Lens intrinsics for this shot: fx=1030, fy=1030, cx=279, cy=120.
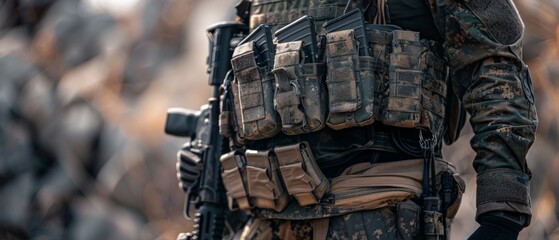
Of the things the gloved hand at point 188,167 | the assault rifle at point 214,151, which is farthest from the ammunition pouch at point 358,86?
the gloved hand at point 188,167

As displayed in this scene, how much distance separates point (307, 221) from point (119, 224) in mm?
6131

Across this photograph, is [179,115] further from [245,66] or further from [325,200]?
[325,200]

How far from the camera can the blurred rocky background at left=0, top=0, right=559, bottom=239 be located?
789 centimetres

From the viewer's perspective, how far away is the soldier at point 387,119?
266 cm

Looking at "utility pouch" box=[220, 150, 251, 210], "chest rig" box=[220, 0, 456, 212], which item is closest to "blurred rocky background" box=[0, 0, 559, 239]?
"utility pouch" box=[220, 150, 251, 210]

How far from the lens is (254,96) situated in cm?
288

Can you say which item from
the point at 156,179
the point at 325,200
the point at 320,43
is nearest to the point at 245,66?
the point at 320,43

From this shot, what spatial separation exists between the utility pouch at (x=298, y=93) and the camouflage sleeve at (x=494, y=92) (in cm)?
38

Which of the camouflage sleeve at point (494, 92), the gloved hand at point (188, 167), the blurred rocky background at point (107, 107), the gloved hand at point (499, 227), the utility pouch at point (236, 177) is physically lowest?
the blurred rocky background at point (107, 107)

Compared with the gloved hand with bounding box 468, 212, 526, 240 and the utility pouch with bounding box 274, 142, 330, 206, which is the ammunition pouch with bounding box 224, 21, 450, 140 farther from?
the gloved hand with bounding box 468, 212, 526, 240

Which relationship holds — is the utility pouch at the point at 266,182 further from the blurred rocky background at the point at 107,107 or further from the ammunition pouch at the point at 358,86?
the blurred rocky background at the point at 107,107

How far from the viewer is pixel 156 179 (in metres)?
8.37

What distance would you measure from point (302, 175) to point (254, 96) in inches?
11.0

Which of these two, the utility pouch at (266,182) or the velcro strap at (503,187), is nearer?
the velcro strap at (503,187)
